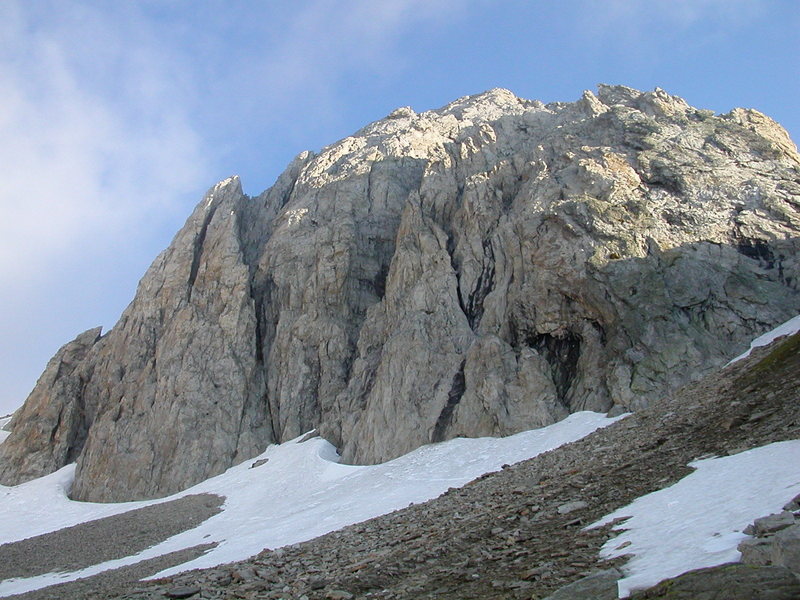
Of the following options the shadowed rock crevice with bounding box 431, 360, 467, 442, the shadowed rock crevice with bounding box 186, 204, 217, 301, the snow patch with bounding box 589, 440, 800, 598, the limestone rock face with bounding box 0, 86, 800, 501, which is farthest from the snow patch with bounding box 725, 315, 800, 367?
the shadowed rock crevice with bounding box 186, 204, 217, 301

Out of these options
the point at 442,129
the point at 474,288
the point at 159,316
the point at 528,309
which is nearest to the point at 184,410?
the point at 159,316

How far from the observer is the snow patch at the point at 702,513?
8.69 metres

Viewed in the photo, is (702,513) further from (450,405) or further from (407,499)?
(450,405)

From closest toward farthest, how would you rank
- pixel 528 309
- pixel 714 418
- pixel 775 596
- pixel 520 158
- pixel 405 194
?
pixel 775 596 < pixel 714 418 < pixel 528 309 < pixel 520 158 < pixel 405 194

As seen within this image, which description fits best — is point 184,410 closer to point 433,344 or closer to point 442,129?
point 433,344

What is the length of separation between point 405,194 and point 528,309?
27.2 metres

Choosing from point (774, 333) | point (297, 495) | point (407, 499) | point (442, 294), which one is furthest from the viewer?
point (442, 294)

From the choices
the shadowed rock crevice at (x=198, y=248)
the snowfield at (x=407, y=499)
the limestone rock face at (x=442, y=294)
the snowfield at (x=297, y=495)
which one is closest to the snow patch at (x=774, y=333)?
the snowfield at (x=407, y=499)

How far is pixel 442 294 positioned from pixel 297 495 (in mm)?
18068

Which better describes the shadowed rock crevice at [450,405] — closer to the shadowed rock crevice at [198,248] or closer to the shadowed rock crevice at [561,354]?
the shadowed rock crevice at [561,354]

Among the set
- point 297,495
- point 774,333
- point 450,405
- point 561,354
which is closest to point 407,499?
point 297,495

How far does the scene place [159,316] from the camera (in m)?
63.7

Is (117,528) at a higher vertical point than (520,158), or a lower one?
lower

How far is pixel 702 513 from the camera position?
11.0 metres
